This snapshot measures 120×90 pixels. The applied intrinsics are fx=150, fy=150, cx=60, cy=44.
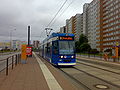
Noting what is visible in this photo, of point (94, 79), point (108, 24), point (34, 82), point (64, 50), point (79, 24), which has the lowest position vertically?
point (94, 79)

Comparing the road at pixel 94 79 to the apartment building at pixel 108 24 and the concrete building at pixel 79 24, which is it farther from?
the concrete building at pixel 79 24

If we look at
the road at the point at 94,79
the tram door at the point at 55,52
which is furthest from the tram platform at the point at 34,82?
the tram door at the point at 55,52

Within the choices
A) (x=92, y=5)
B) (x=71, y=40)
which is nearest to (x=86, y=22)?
(x=92, y=5)

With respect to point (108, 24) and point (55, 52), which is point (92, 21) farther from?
point (55, 52)

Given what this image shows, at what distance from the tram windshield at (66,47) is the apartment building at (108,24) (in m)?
54.2

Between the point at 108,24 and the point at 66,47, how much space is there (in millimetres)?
65031

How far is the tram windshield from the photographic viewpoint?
1438cm

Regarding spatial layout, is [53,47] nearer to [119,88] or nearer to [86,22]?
[119,88]

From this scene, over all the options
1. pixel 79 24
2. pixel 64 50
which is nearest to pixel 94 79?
pixel 64 50

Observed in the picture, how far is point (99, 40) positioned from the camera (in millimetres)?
80625

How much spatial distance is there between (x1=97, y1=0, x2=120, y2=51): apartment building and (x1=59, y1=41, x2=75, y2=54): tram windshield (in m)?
54.2

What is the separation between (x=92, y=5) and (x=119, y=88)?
89238 millimetres

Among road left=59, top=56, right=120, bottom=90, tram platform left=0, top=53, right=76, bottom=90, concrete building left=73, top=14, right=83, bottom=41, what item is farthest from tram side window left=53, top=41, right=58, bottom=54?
concrete building left=73, top=14, right=83, bottom=41

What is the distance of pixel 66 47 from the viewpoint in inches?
574
